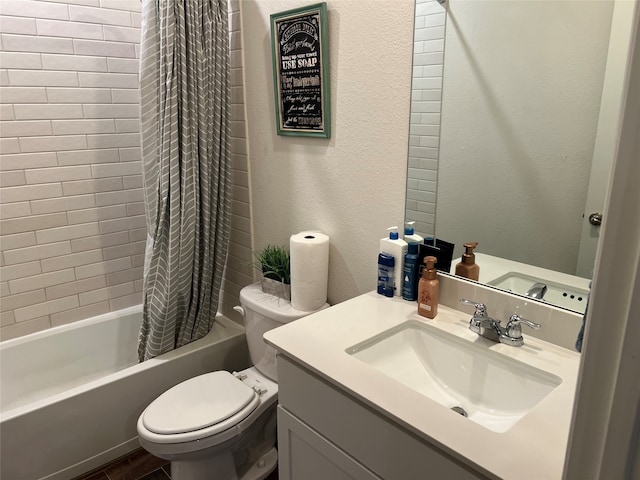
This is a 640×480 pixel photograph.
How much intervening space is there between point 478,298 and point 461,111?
58 centimetres

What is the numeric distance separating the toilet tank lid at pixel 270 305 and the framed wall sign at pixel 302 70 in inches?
26.5

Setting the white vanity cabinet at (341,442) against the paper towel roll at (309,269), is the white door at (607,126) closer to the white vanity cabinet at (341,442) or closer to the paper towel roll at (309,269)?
the white vanity cabinet at (341,442)

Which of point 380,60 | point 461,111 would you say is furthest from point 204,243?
point 461,111

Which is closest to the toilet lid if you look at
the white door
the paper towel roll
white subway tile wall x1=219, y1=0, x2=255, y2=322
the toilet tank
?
the toilet tank

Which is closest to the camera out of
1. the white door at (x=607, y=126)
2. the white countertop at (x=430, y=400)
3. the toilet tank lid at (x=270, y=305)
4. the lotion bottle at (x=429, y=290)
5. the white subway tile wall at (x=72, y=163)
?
the white countertop at (x=430, y=400)

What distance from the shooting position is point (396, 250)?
5.02 ft

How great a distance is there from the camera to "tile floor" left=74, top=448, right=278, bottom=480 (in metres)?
1.99

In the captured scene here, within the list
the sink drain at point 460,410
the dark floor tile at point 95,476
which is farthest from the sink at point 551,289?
the dark floor tile at point 95,476

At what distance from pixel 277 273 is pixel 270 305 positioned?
0.15 metres

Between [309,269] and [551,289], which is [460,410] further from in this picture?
[309,269]

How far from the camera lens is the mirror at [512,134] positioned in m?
1.20

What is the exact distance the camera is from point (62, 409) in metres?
1.84

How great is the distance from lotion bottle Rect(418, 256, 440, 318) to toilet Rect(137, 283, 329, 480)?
0.54 metres

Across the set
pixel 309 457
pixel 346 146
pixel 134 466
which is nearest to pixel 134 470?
pixel 134 466
